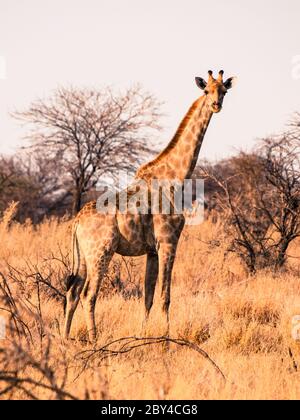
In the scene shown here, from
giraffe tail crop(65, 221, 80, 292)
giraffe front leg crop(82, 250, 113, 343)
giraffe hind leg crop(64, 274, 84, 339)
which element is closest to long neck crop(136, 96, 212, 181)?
giraffe tail crop(65, 221, 80, 292)

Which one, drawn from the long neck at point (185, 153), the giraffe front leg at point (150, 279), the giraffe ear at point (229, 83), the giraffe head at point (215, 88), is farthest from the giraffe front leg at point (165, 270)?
the giraffe ear at point (229, 83)

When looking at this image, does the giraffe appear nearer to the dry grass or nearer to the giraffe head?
the giraffe head

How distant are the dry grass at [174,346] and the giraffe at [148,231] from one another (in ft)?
1.29

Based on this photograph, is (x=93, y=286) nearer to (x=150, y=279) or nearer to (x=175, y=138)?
(x=150, y=279)

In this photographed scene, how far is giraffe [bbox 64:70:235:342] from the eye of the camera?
674 cm

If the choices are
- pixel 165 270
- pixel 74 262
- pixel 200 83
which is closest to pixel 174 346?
pixel 165 270

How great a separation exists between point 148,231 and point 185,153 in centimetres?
97

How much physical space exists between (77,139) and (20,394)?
1446 centimetres

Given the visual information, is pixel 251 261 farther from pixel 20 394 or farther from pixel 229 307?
pixel 20 394

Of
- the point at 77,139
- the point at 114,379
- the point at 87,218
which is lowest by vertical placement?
the point at 114,379

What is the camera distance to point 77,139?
18.7 meters

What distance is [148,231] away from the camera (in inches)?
274
